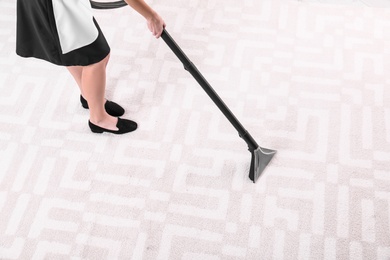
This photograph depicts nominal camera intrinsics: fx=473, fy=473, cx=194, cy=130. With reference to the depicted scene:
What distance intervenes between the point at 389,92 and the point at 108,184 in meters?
1.08

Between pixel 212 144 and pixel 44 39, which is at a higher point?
pixel 44 39

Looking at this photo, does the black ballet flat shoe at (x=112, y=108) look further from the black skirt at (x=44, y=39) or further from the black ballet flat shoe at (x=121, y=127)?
the black skirt at (x=44, y=39)

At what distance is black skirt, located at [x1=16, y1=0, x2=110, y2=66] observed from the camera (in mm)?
1211

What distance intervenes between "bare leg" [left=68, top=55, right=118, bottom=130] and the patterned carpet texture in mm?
73

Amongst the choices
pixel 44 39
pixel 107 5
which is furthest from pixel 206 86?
pixel 107 5

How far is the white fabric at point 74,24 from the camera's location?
1190 mm

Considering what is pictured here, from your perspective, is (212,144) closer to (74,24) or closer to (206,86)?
(206,86)

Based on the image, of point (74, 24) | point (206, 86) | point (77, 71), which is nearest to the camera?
point (74, 24)

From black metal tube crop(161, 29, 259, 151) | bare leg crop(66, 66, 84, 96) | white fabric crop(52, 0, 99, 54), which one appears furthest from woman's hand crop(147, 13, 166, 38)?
bare leg crop(66, 66, 84, 96)

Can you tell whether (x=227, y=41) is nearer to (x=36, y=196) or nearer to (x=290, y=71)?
(x=290, y=71)

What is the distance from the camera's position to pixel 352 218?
4.91 ft

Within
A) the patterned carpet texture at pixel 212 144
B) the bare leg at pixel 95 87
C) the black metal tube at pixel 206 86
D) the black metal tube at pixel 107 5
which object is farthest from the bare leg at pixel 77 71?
the black metal tube at pixel 107 5

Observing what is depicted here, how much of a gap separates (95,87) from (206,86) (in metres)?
0.35

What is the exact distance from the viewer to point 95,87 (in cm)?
147
